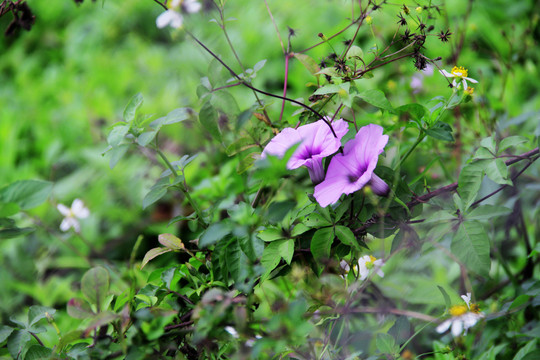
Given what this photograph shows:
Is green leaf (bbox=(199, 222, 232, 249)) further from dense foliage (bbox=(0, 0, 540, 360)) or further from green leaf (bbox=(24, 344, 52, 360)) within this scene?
green leaf (bbox=(24, 344, 52, 360))

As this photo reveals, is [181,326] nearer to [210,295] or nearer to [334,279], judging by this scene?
[210,295]

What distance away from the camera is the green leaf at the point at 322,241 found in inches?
24.7

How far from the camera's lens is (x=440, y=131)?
2.18ft

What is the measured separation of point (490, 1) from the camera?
2654mm

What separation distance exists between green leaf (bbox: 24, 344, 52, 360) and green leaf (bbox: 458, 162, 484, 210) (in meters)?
0.64

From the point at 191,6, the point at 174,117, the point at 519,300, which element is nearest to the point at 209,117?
the point at 174,117

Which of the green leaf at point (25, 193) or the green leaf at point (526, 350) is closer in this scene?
the green leaf at point (526, 350)

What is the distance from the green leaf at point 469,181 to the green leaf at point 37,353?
0.64m

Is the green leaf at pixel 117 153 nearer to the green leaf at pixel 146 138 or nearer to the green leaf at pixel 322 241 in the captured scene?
the green leaf at pixel 146 138

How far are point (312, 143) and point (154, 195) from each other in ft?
0.82

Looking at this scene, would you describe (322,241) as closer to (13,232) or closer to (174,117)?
(174,117)

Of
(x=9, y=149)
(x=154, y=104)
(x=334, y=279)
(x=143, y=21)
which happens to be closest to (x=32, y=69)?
(x=143, y=21)

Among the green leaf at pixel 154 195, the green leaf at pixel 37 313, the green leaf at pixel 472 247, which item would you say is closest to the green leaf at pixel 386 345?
the green leaf at pixel 472 247

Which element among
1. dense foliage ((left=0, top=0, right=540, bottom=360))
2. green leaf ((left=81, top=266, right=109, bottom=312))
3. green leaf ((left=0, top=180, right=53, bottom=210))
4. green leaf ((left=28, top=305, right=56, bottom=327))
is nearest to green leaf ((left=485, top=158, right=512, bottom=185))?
dense foliage ((left=0, top=0, right=540, bottom=360))
